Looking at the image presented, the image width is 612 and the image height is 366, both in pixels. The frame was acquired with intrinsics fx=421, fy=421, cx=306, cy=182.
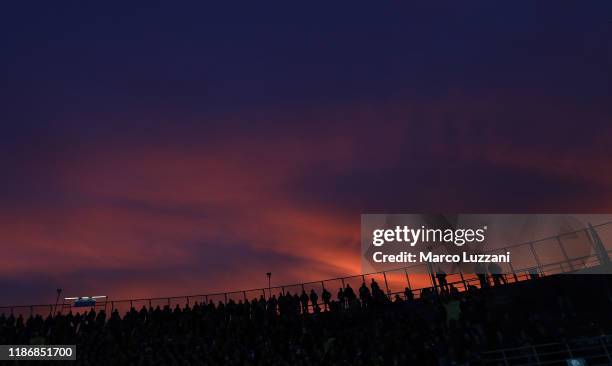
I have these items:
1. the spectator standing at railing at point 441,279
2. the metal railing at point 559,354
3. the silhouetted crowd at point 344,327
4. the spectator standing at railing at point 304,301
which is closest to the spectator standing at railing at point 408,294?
the silhouetted crowd at point 344,327

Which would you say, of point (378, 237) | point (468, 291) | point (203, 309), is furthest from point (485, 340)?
point (203, 309)

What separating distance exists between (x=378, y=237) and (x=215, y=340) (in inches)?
635

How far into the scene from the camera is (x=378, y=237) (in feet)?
117

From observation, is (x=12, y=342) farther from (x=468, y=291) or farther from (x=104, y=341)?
(x=468, y=291)

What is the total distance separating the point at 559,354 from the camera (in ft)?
62.2

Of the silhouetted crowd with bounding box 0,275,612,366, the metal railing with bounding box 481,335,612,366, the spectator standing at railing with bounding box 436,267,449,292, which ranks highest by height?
the spectator standing at railing with bounding box 436,267,449,292

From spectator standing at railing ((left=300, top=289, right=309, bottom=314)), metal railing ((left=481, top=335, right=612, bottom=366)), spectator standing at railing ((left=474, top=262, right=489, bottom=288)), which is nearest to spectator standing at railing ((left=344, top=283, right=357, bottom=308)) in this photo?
spectator standing at railing ((left=300, top=289, right=309, bottom=314))

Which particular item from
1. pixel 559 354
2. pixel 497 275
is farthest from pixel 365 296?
pixel 559 354

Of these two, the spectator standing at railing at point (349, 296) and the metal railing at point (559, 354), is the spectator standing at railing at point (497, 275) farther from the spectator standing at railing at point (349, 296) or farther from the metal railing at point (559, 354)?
the spectator standing at railing at point (349, 296)

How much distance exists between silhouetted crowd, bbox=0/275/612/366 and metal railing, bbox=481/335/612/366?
A: 0.46 meters

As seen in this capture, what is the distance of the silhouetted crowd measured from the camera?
2075 centimetres

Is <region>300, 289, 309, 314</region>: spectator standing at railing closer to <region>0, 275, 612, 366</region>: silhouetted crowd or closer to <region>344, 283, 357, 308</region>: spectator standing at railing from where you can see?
<region>0, 275, 612, 366</region>: silhouetted crowd

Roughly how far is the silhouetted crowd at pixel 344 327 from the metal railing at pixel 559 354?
462 millimetres

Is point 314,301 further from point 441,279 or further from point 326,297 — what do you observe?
point 441,279
